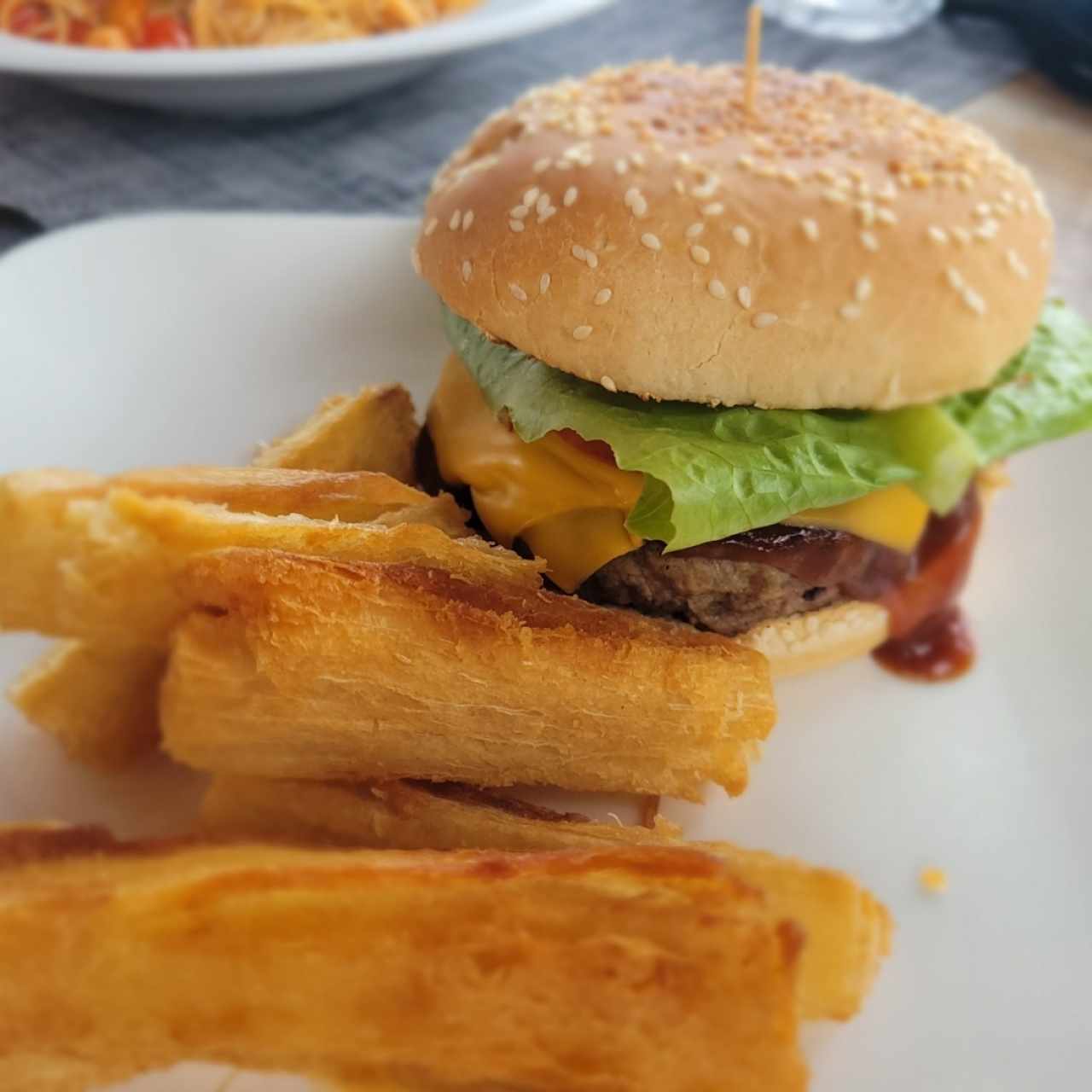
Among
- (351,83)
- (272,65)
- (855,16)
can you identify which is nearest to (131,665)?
(272,65)

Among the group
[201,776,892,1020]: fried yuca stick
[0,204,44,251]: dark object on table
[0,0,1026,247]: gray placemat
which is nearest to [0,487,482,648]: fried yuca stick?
[201,776,892,1020]: fried yuca stick

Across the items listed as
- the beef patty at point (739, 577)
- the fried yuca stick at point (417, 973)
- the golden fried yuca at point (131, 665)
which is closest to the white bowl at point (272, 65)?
the golden fried yuca at point (131, 665)

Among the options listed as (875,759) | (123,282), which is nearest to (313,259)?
(123,282)

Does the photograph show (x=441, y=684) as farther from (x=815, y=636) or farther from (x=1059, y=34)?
(x=1059, y=34)

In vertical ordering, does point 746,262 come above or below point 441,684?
above

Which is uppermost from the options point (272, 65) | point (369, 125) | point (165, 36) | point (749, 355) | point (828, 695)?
point (749, 355)

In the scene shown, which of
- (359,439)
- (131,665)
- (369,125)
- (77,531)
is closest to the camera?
(77,531)

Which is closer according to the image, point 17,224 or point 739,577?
point 739,577
